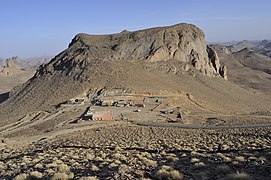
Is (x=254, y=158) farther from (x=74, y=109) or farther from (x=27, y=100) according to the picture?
(x=27, y=100)

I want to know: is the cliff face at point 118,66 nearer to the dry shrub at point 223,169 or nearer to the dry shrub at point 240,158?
the dry shrub at point 240,158

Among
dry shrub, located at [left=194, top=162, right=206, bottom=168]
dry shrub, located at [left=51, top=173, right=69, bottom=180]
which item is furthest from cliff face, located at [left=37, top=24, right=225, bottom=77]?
dry shrub, located at [left=51, top=173, right=69, bottom=180]

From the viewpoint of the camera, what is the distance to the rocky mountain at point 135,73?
205ft

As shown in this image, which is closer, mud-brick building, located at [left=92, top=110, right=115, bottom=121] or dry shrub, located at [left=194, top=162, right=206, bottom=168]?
dry shrub, located at [left=194, top=162, right=206, bottom=168]

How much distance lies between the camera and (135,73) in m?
66.2

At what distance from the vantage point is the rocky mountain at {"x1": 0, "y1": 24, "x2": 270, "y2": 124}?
62.4 meters

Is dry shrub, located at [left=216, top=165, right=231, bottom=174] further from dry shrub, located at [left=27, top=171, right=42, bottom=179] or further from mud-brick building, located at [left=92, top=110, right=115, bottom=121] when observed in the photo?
mud-brick building, located at [left=92, top=110, right=115, bottom=121]

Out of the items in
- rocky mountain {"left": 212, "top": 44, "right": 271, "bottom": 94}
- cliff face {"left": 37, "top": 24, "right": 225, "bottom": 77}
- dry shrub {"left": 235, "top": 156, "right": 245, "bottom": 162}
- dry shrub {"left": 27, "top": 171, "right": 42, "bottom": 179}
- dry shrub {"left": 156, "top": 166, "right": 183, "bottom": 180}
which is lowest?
rocky mountain {"left": 212, "top": 44, "right": 271, "bottom": 94}

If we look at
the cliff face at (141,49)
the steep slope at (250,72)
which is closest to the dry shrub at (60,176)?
the cliff face at (141,49)

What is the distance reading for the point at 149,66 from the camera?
2763 inches

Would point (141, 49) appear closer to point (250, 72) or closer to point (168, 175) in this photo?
point (168, 175)

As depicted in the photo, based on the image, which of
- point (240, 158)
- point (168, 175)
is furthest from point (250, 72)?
point (168, 175)

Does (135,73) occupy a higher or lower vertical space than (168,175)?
lower

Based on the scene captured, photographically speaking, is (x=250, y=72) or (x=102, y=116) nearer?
(x=102, y=116)
